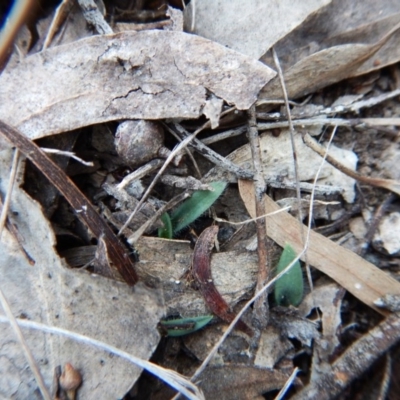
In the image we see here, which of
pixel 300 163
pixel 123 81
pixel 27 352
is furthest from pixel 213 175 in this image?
pixel 27 352

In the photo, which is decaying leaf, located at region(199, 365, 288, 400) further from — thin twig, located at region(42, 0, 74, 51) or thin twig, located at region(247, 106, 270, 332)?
thin twig, located at region(42, 0, 74, 51)

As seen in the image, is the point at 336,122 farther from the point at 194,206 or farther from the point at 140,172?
the point at 140,172

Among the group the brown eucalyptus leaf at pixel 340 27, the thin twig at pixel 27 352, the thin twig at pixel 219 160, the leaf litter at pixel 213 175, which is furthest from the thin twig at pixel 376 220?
the thin twig at pixel 27 352

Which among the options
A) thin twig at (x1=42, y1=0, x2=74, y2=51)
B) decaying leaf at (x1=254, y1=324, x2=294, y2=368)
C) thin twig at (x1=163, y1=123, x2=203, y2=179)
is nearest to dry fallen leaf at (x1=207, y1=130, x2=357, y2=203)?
thin twig at (x1=163, y1=123, x2=203, y2=179)

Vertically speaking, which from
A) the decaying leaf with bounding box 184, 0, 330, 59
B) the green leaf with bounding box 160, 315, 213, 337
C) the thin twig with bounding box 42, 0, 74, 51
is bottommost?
the green leaf with bounding box 160, 315, 213, 337

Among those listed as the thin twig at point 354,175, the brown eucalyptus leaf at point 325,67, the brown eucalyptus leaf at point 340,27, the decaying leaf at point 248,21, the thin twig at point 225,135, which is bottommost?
the thin twig at point 354,175

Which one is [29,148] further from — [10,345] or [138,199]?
[10,345]

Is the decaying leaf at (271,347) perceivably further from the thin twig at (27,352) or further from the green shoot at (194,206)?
the thin twig at (27,352)

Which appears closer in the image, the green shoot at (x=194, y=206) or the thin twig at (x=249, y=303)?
the thin twig at (x=249, y=303)
